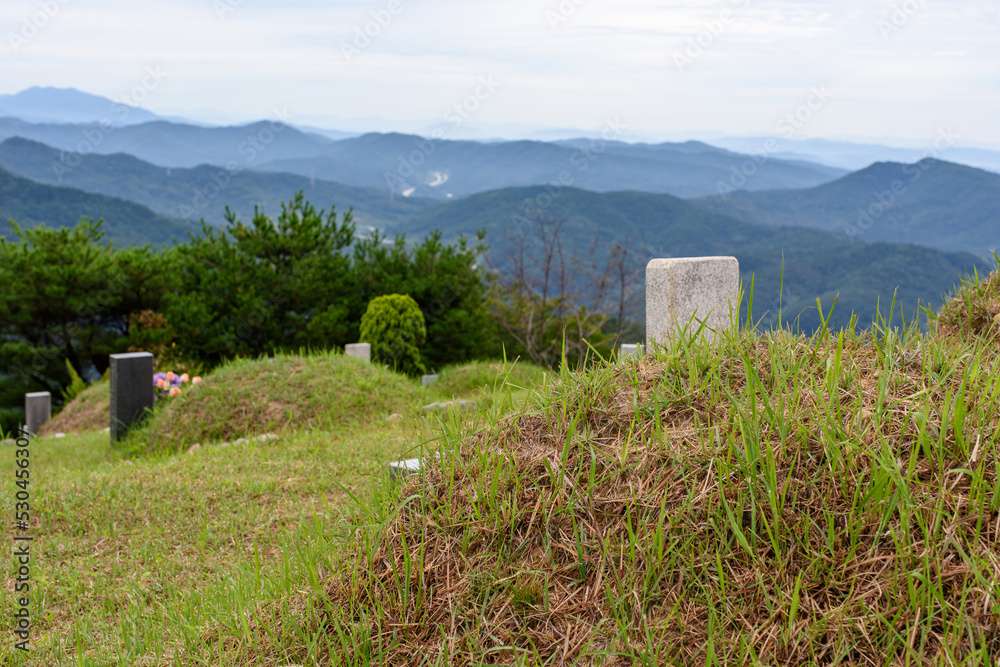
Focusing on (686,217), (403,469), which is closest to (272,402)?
(403,469)

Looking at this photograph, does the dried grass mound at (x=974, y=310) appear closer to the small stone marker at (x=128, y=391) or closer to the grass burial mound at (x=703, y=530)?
the grass burial mound at (x=703, y=530)

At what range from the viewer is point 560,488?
2.12m

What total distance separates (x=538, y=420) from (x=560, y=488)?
0.39m

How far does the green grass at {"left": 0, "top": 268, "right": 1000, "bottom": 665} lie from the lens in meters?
1.69

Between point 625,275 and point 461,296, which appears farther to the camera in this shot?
point 625,275

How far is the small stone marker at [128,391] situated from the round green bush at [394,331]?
19.3 feet

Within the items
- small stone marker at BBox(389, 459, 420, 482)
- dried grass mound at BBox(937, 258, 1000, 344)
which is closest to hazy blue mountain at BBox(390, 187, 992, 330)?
dried grass mound at BBox(937, 258, 1000, 344)

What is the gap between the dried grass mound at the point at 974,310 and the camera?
133 inches

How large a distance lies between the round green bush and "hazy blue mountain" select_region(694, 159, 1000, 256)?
484ft

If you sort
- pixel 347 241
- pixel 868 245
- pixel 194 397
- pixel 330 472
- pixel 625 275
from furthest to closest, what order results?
pixel 868 245, pixel 625 275, pixel 347 241, pixel 194 397, pixel 330 472

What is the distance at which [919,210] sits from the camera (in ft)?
564

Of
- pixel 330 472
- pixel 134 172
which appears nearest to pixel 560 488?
pixel 330 472

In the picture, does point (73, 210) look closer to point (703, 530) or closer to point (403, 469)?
point (403, 469)

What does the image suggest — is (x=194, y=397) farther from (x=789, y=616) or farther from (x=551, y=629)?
(x=789, y=616)
